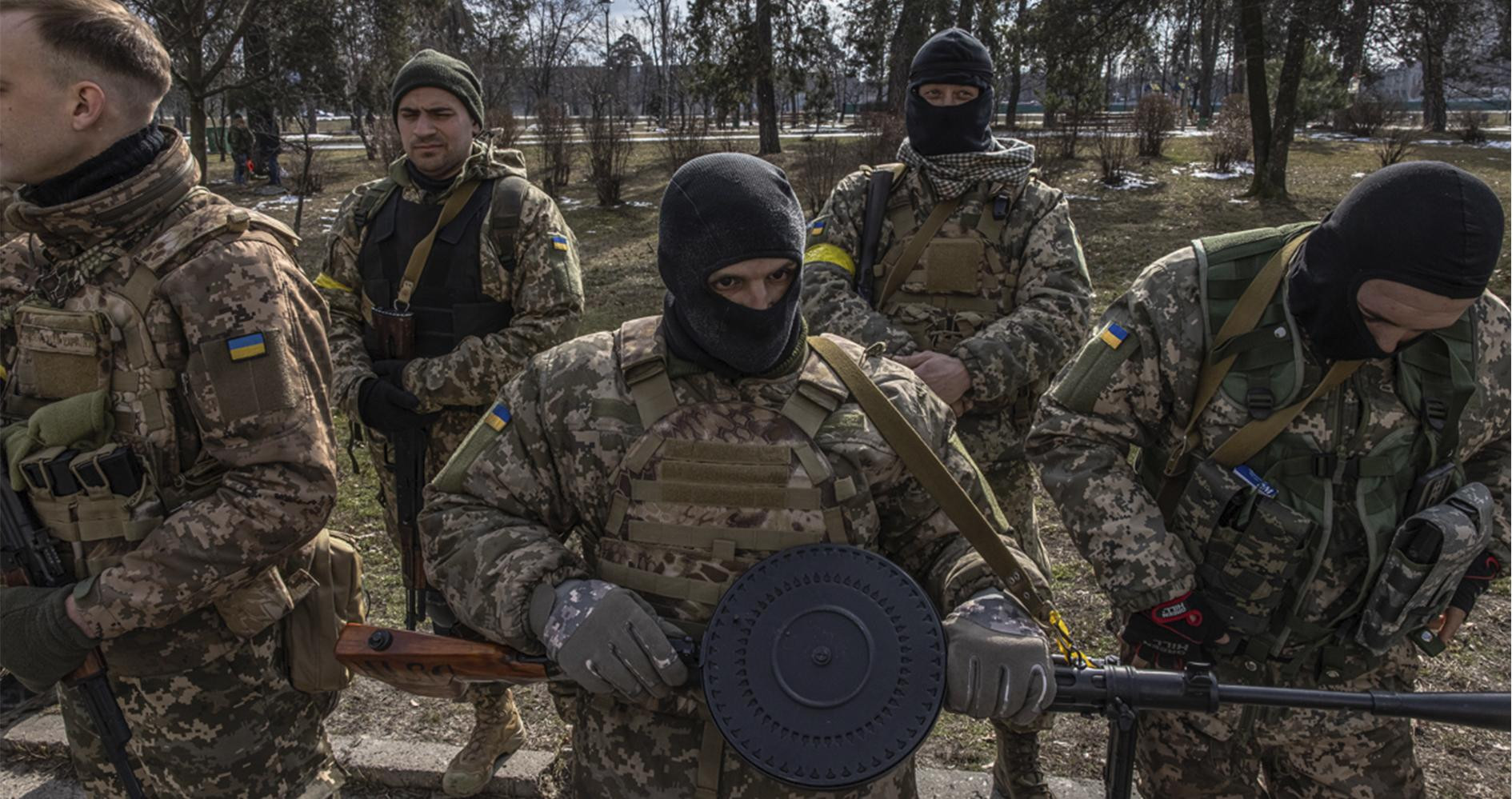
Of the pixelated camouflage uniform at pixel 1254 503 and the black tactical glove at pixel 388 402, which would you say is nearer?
the pixelated camouflage uniform at pixel 1254 503

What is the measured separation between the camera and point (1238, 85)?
102 feet

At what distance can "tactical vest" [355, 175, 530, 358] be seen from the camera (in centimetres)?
373

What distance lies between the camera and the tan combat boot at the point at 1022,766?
10.6 feet

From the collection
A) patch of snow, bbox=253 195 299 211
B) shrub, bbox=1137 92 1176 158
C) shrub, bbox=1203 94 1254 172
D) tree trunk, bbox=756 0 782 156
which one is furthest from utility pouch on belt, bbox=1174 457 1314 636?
tree trunk, bbox=756 0 782 156

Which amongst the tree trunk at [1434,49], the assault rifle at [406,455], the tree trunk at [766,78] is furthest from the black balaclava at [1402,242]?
the tree trunk at [766,78]

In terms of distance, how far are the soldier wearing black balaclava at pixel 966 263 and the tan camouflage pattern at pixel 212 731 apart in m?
2.03

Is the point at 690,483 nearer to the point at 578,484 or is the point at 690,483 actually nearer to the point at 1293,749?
the point at 578,484

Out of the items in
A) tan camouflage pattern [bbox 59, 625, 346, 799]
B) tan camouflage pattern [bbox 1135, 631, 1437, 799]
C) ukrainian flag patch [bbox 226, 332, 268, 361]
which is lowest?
tan camouflage pattern [bbox 1135, 631, 1437, 799]

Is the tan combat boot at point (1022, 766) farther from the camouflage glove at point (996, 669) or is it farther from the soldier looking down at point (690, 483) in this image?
the camouflage glove at point (996, 669)

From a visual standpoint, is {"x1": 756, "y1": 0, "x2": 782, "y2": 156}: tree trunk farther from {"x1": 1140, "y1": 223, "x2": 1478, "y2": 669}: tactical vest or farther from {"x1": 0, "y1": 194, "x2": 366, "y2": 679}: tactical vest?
{"x1": 0, "y1": 194, "x2": 366, "y2": 679}: tactical vest

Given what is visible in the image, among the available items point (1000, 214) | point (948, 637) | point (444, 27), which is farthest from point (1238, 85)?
point (948, 637)

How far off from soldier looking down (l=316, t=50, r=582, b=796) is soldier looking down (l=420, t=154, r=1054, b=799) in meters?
1.58

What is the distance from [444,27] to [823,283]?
2363 centimetres

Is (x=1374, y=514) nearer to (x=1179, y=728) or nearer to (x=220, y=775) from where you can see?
(x=1179, y=728)
